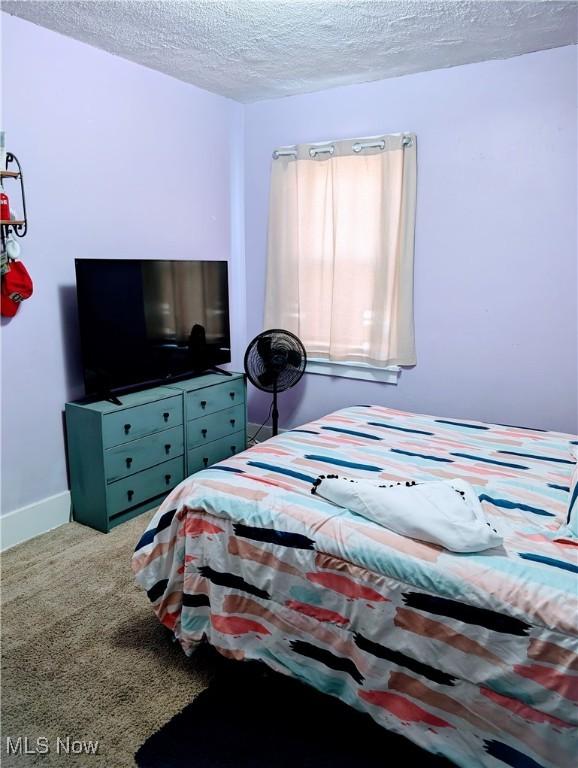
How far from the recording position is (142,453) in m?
3.11

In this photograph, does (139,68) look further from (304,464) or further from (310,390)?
(304,464)

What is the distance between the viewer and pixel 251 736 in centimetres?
168

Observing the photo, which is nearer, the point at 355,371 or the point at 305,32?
the point at 305,32

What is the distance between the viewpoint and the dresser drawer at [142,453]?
2.93 m

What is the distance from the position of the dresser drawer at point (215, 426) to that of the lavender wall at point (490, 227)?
3.42 ft

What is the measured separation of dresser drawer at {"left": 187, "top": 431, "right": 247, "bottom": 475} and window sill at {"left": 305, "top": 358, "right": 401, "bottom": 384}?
2.39ft

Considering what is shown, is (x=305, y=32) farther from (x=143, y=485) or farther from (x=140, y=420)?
(x=143, y=485)

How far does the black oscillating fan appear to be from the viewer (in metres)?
3.65

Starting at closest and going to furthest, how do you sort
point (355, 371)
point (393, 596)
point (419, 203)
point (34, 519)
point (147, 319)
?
1. point (393, 596)
2. point (34, 519)
3. point (147, 319)
4. point (419, 203)
5. point (355, 371)

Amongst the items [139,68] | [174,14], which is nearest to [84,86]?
[139,68]

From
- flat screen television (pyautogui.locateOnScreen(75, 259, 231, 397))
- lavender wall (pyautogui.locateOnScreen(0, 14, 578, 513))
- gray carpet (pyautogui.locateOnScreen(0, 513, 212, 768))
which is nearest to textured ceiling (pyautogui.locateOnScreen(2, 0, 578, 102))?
lavender wall (pyautogui.locateOnScreen(0, 14, 578, 513))

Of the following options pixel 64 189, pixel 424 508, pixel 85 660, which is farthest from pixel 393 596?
pixel 64 189

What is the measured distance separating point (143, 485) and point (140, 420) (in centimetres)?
38

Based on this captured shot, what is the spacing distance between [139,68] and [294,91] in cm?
104
